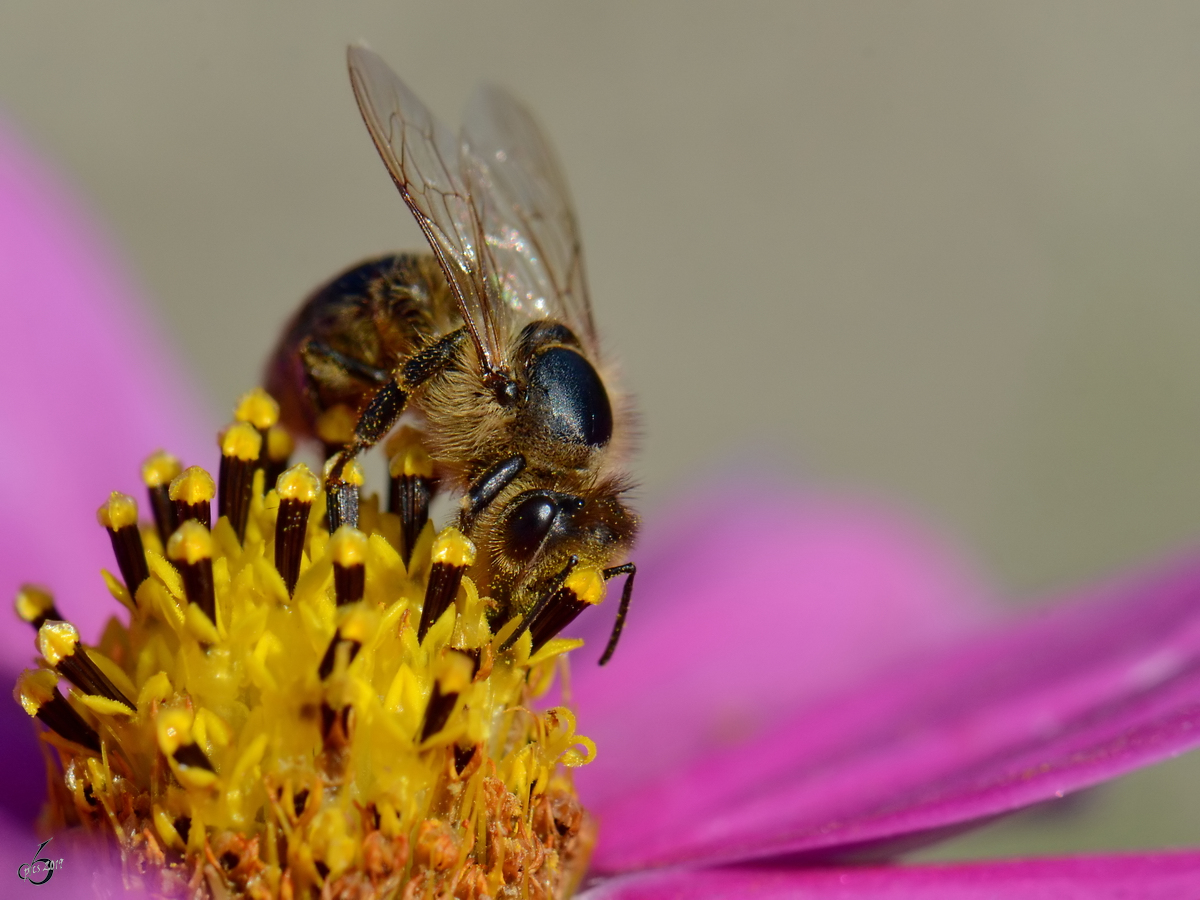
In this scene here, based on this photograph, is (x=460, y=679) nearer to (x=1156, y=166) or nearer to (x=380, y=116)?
(x=380, y=116)

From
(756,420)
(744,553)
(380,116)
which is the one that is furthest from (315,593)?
(756,420)

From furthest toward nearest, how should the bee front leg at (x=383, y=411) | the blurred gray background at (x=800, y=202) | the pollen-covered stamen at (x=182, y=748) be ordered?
the blurred gray background at (x=800, y=202)
the bee front leg at (x=383, y=411)
the pollen-covered stamen at (x=182, y=748)

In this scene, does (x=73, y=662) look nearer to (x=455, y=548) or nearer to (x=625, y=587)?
(x=455, y=548)

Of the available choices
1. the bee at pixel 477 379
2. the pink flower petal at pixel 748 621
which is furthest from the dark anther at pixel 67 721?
the pink flower petal at pixel 748 621

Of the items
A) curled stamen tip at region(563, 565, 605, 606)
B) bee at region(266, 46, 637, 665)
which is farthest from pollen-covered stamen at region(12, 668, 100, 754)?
curled stamen tip at region(563, 565, 605, 606)

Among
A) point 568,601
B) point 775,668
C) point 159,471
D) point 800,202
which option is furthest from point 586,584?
point 800,202

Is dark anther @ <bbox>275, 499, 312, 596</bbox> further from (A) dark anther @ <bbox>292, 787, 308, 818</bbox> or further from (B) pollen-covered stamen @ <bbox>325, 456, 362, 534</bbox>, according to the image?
(A) dark anther @ <bbox>292, 787, 308, 818</bbox>

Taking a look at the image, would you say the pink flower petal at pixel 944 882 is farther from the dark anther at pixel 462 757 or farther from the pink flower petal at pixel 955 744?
the dark anther at pixel 462 757
